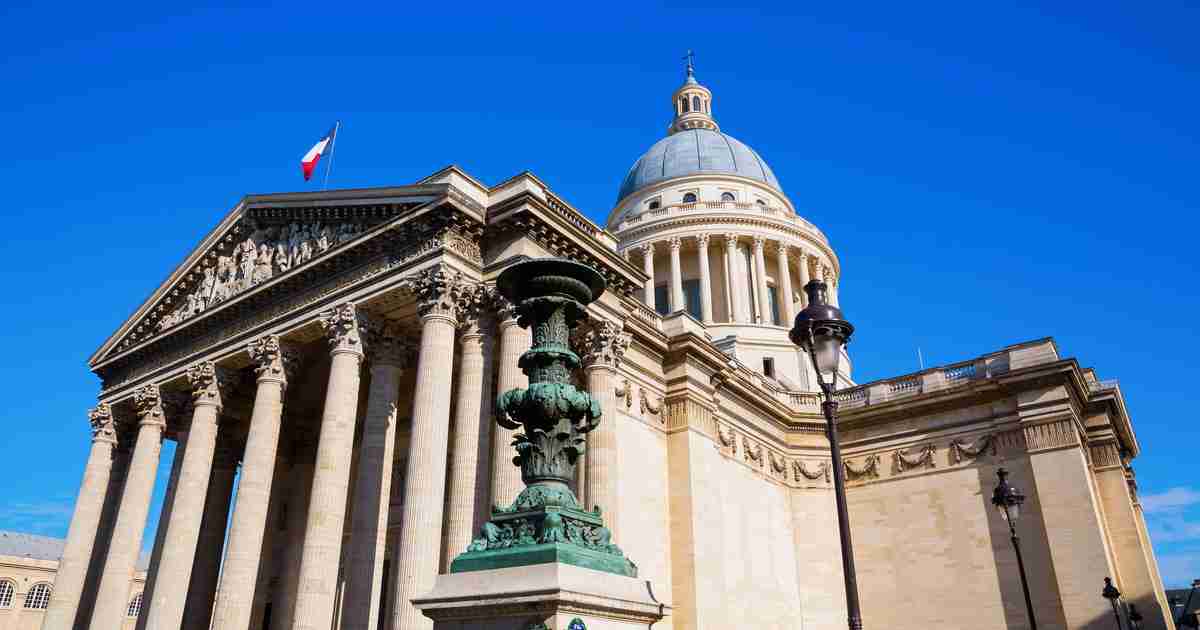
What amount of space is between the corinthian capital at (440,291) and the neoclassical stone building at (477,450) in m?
0.08

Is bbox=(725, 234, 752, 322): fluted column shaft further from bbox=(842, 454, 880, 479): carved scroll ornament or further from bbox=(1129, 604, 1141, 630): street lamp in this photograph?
bbox=(1129, 604, 1141, 630): street lamp

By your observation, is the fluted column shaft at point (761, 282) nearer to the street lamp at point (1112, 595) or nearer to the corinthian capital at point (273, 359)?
Result: the street lamp at point (1112, 595)

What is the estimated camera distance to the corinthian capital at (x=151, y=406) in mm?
29941

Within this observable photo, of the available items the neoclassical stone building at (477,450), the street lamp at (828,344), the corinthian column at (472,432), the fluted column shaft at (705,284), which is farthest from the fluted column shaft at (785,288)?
the street lamp at (828,344)

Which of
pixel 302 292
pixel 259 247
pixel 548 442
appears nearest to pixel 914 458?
pixel 302 292

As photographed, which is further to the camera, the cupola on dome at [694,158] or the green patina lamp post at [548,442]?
the cupola on dome at [694,158]

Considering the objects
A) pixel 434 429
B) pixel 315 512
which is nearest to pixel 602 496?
pixel 434 429

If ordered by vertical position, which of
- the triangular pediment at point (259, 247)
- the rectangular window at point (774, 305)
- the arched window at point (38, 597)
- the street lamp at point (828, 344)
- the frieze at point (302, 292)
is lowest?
the street lamp at point (828, 344)

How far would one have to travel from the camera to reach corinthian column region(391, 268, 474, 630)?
63.4ft

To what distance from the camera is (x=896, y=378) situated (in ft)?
128

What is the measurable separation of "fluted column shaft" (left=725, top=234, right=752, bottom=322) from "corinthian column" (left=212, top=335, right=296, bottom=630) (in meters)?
29.6

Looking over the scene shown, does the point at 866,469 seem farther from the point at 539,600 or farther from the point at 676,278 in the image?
the point at 539,600

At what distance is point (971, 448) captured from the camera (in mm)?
35500

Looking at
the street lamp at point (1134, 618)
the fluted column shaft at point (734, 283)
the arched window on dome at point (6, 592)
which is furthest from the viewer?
the arched window on dome at point (6, 592)
